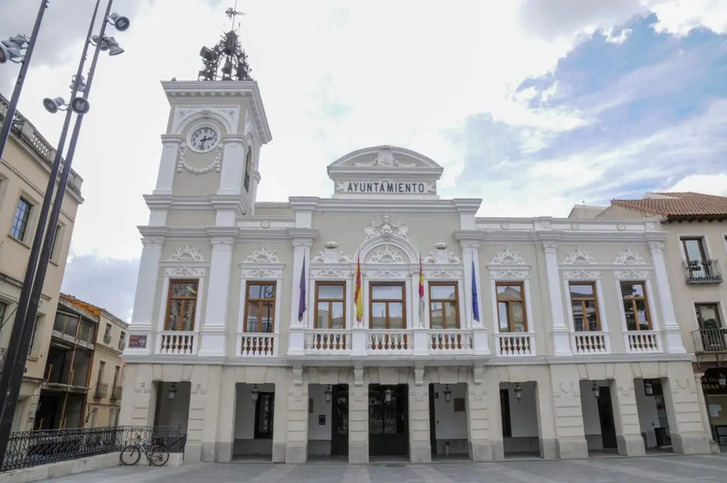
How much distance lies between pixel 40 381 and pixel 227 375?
801 cm

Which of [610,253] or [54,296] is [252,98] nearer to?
[54,296]

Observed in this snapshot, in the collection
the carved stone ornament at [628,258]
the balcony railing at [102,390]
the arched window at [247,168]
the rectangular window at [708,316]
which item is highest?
the arched window at [247,168]

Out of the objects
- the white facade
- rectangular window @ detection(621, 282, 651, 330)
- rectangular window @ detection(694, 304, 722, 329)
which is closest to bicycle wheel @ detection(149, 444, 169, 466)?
the white facade

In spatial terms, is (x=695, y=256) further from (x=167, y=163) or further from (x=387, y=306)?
(x=167, y=163)

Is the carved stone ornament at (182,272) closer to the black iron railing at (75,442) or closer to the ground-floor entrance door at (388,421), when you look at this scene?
the black iron railing at (75,442)

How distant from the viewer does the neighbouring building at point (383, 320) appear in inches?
664

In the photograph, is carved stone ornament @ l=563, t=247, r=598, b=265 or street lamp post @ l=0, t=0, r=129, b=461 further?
carved stone ornament @ l=563, t=247, r=598, b=265

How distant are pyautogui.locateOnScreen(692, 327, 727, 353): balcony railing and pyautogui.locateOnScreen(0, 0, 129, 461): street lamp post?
20.4m

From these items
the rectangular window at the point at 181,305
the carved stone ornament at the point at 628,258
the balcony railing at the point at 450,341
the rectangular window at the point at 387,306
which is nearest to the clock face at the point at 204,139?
the rectangular window at the point at 181,305

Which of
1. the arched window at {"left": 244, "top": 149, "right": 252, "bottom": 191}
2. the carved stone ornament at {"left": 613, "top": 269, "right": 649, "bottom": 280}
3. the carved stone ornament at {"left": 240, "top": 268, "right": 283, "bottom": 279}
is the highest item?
the arched window at {"left": 244, "top": 149, "right": 252, "bottom": 191}

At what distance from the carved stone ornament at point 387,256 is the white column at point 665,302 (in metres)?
9.61

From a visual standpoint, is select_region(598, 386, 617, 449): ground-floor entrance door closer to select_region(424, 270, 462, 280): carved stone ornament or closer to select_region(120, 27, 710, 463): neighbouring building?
select_region(120, 27, 710, 463): neighbouring building

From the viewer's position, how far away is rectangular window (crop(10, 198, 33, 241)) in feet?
60.5


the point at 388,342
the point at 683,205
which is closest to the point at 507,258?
the point at 388,342
